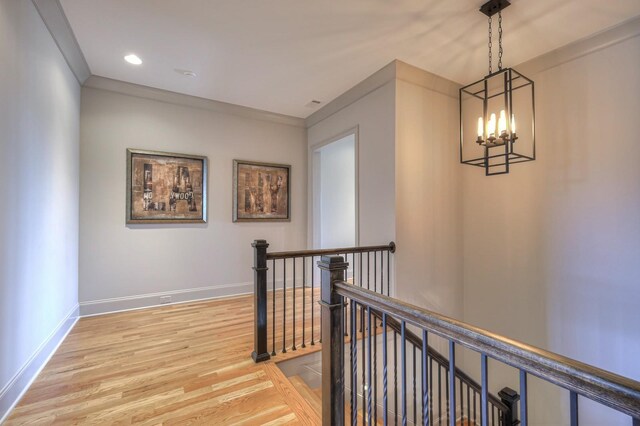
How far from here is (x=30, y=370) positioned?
2.06 m

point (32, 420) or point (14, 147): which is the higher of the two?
point (14, 147)

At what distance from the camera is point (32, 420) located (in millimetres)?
1704

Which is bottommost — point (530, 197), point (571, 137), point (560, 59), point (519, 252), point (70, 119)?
point (519, 252)

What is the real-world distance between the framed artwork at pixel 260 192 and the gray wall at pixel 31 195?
188cm

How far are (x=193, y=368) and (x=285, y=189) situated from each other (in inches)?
113

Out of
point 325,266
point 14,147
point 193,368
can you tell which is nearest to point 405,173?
point 325,266

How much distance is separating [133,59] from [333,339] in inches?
133

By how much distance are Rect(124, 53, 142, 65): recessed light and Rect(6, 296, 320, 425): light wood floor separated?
282 centimetres

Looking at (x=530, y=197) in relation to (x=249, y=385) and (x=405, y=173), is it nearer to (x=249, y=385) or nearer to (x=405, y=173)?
(x=405, y=173)

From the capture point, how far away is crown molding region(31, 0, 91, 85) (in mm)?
2162

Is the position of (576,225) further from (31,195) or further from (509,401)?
(31,195)

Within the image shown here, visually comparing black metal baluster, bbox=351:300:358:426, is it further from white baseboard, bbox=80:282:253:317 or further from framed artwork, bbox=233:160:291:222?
framed artwork, bbox=233:160:291:222

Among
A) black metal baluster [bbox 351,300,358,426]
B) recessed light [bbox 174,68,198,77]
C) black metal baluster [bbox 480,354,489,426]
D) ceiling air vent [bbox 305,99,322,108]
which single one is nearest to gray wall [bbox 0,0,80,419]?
recessed light [bbox 174,68,198,77]

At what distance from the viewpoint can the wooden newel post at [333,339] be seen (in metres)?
1.47
